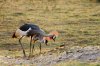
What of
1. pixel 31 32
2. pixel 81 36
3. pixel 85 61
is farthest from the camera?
pixel 81 36

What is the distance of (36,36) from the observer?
12156mm

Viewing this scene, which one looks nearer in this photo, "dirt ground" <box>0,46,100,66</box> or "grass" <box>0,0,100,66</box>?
"dirt ground" <box>0,46,100,66</box>

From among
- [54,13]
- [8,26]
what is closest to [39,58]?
[8,26]

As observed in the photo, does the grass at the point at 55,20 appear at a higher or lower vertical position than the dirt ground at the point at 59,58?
lower

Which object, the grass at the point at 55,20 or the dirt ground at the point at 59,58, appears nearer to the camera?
the dirt ground at the point at 59,58

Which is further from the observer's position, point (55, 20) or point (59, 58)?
point (55, 20)

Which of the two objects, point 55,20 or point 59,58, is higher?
point 59,58

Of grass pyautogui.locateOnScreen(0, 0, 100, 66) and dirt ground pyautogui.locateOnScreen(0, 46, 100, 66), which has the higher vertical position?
dirt ground pyautogui.locateOnScreen(0, 46, 100, 66)

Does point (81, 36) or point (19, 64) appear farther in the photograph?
point (81, 36)

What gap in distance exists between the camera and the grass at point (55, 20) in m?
16.3

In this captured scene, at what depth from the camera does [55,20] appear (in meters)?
21.0

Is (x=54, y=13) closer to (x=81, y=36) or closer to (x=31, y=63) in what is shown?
(x=81, y=36)

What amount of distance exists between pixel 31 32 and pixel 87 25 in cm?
816

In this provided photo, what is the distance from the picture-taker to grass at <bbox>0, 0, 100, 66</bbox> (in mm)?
16281
